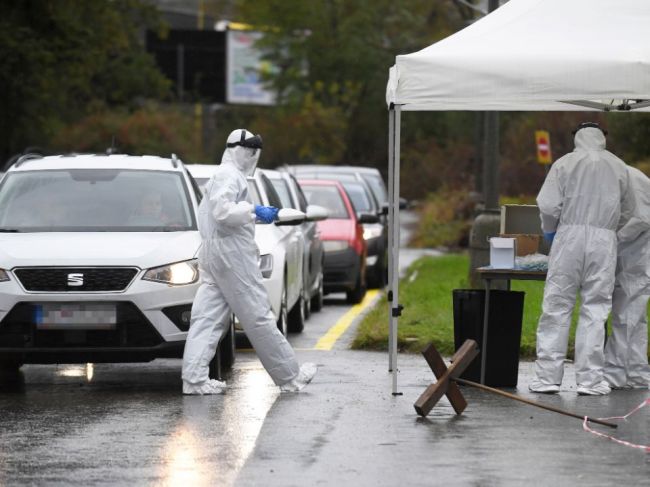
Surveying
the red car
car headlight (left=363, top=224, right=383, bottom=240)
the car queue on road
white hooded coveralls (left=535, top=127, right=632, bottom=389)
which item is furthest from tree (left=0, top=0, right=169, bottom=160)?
white hooded coveralls (left=535, top=127, right=632, bottom=389)

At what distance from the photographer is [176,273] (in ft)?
40.7

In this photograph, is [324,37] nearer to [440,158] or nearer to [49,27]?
[440,158]

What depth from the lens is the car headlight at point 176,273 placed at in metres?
12.3

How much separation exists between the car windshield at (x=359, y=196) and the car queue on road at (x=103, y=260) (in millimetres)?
8668

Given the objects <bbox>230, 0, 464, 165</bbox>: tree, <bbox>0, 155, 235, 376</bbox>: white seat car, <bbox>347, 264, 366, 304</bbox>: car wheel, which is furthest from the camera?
<bbox>230, 0, 464, 165</bbox>: tree

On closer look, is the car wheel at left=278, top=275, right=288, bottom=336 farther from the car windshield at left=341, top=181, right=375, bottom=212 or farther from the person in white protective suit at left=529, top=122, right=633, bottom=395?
the car windshield at left=341, top=181, right=375, bottom=212

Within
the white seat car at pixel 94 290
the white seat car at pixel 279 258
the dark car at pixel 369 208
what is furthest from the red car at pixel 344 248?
the white seat car at pixel 94 290

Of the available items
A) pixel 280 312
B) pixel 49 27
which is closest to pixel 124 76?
pixel 49 27

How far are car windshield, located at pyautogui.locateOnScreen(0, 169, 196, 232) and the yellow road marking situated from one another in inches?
107

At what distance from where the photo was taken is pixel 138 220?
1335 cm

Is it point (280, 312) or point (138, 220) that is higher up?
point (138, 220)

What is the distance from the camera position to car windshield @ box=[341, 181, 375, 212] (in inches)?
991

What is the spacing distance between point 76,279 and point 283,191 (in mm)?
7196

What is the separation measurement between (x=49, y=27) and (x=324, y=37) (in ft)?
84.1
